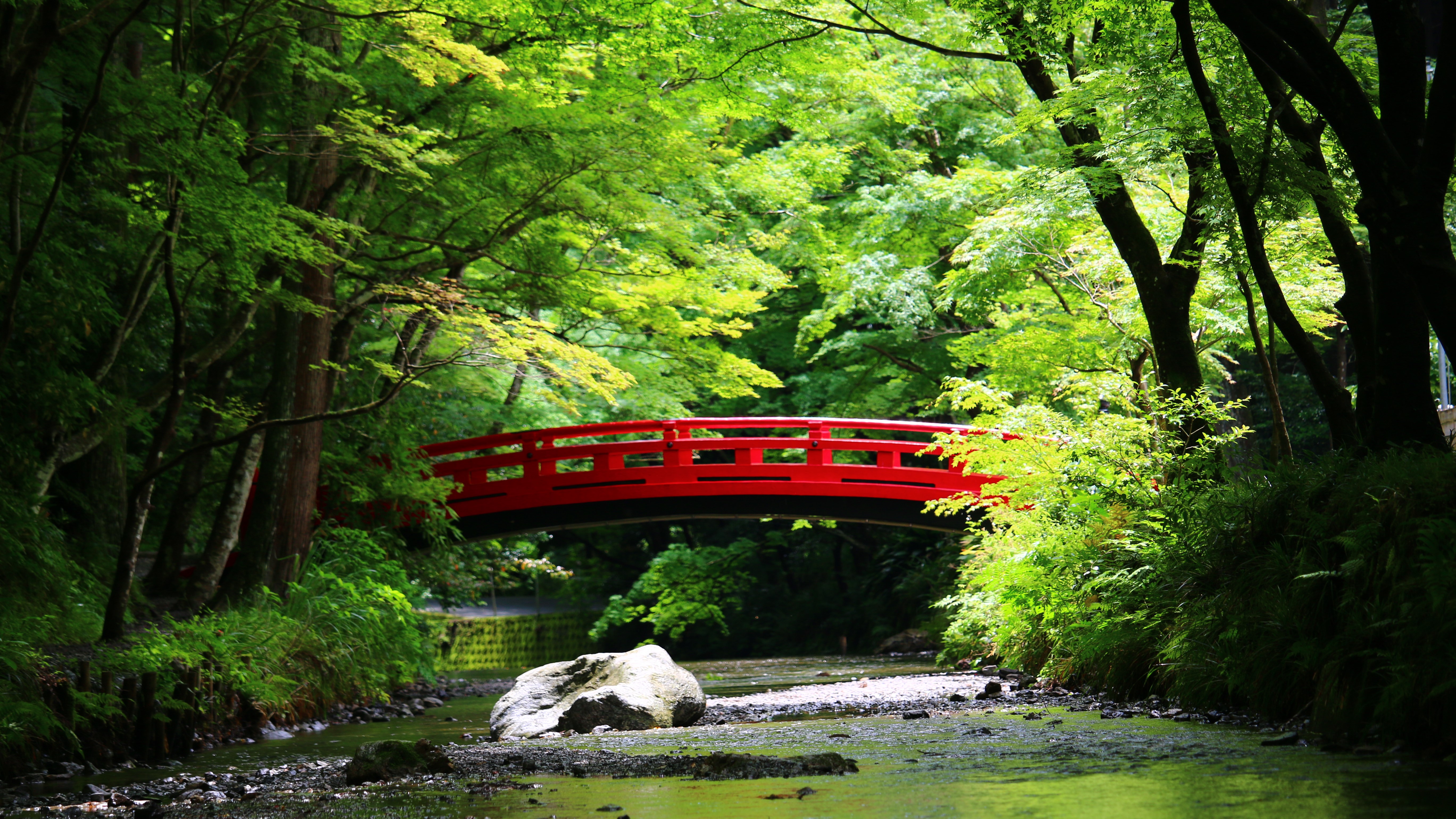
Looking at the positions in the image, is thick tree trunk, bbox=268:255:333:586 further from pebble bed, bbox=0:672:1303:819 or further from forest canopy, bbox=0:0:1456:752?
pebble bed, bbox=0:672:1303:819

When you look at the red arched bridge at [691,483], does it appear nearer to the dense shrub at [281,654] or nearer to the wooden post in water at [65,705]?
the dense shrub at [281,654]

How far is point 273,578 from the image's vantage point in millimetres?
9062

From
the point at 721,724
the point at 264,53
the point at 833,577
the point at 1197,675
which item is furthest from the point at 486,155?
the point at 833,577

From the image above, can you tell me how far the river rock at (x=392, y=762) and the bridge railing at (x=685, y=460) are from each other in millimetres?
7517

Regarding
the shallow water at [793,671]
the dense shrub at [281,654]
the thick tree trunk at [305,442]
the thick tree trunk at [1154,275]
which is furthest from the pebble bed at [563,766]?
the thick tree trunk at [305,442]

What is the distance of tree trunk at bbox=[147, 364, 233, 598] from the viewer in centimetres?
961

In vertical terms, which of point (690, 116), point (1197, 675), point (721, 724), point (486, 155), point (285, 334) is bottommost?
point (721, 724)

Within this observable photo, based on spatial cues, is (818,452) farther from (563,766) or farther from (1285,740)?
(1285,740)

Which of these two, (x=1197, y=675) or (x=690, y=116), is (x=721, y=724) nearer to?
(x=1197, y=675)

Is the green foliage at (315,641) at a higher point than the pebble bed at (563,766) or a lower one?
higher

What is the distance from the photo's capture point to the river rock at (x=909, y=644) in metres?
14.8

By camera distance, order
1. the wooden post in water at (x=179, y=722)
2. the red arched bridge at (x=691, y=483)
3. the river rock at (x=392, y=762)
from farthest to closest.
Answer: the red arched bridge at (x=691, y=483)
the wooden post in water at (x=179, y=722)
the river rock at (x=392, y=762)

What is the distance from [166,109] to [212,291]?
3.31 metres

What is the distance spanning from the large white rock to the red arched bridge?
17.5 ft
